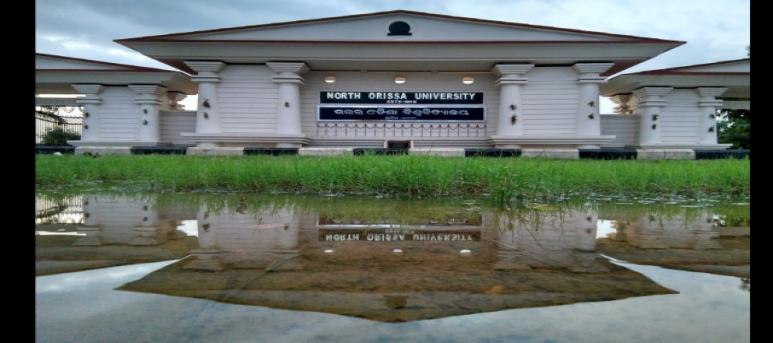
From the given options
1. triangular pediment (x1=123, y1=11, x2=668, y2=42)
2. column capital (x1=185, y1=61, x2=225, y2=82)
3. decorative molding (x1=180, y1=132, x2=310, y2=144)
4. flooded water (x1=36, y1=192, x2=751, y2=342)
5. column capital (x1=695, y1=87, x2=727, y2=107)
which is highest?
triangular pediment (x1=123, y1=11, x2=668, y2=42)

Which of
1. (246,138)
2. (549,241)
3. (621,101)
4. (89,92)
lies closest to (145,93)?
(89,92)

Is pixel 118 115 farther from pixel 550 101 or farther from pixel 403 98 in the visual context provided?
pixel 550 101

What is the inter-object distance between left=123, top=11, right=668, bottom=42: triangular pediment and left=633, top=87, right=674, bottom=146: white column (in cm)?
401

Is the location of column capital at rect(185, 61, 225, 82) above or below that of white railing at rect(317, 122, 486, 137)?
above

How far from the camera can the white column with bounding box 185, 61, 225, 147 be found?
14680 millimetres

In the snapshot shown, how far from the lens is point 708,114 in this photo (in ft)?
51.3

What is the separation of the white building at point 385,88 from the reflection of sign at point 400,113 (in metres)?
0.04

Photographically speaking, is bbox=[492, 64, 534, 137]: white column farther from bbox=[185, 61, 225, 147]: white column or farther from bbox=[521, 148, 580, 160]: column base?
bbox=[185, 61, 225, 147]: white column

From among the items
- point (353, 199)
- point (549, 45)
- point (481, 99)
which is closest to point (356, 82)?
point (481, 99)

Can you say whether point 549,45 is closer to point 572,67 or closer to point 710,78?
point 572,67

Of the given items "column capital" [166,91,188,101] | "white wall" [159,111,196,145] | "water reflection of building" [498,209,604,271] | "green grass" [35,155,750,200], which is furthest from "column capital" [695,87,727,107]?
"column capital" [166,91,188,101]

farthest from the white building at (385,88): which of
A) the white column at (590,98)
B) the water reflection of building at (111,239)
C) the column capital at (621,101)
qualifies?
the water reflection of building at (111,239)

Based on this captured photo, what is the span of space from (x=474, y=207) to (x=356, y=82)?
12.8 meters

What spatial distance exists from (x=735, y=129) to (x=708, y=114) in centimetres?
1533
